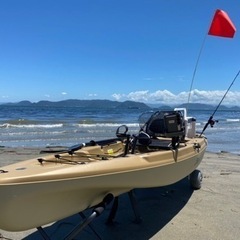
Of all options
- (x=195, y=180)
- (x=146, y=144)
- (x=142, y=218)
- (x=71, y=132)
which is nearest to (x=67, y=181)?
(x=142, y=218)

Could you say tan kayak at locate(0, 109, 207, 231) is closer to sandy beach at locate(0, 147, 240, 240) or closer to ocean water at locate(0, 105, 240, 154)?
sandy beach at locate(0, 147, 240, 240)

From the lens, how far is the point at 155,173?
449 centimetres

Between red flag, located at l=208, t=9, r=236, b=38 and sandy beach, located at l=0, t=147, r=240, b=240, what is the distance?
2.92m

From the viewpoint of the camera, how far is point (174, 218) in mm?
5164

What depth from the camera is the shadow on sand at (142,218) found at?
14.8ft

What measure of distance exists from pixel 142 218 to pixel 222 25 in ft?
13.0

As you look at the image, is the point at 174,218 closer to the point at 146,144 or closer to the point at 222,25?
the point at 146,144

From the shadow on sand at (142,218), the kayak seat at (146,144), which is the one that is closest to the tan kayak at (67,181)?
the kayak seat at (146,144)

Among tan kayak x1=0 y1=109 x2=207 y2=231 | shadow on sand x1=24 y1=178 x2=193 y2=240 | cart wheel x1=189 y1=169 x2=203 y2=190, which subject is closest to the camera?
tan kayak x1=0 y1=109 x2=207 y2=231

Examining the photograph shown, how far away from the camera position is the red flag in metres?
6.80

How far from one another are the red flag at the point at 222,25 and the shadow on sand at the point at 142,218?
3001mm

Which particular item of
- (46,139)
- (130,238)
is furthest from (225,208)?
(46,139)

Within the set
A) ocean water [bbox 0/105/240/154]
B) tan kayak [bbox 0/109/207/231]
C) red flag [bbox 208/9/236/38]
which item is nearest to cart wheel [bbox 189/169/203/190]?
tan kayak [bbox 0/109/207/231]

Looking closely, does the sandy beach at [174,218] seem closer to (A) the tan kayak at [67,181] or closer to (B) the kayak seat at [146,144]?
(A) the tan kayak at [67,181]
